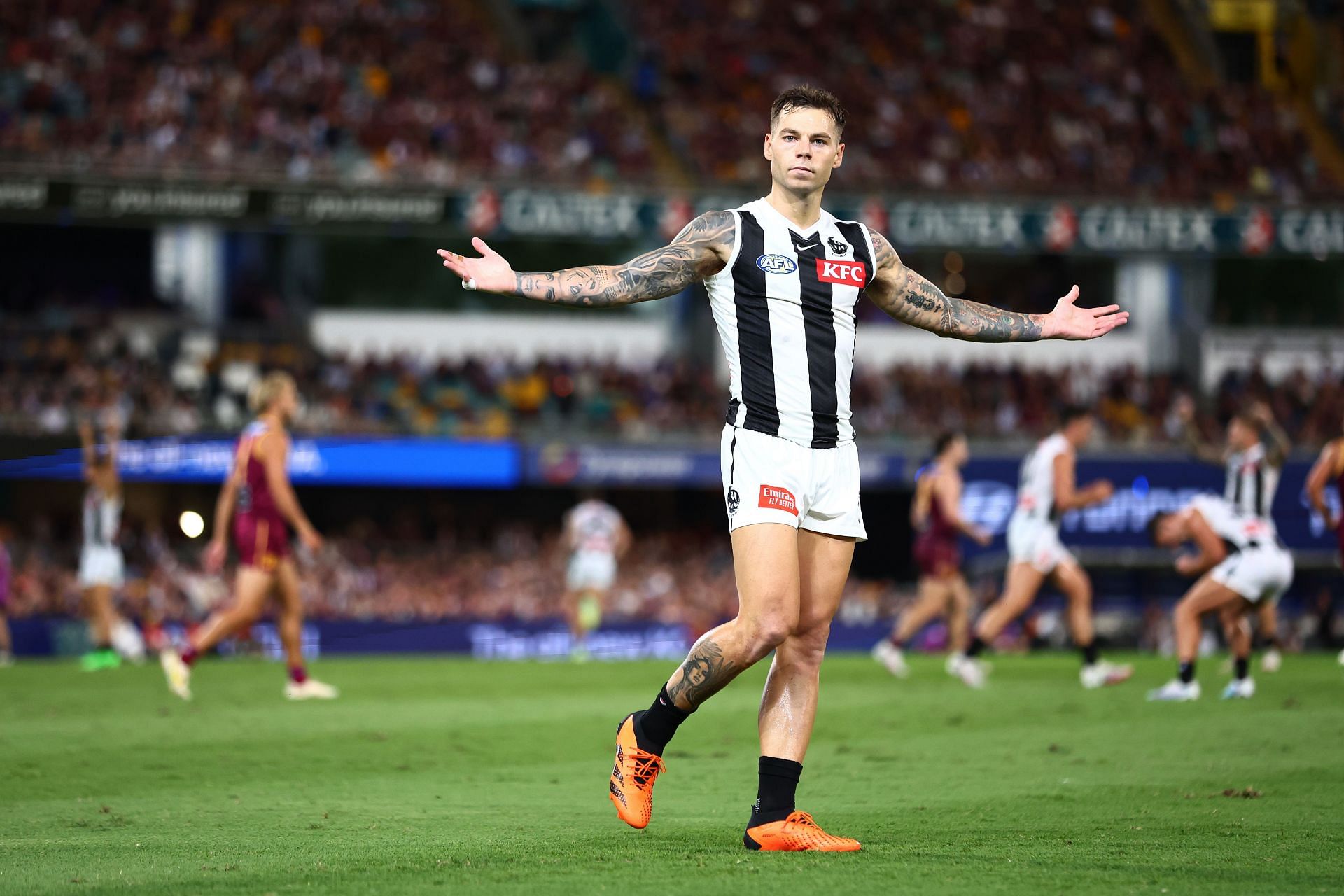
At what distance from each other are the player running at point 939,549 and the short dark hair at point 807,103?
10044mm

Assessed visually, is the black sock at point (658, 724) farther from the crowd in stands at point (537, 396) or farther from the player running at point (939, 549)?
the crowd in stands at point (537, 396)

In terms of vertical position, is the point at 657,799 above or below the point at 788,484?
below

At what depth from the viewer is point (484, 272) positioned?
212 inches

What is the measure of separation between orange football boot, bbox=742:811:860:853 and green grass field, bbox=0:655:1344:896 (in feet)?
0.24

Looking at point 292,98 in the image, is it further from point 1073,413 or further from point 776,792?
point 776,792

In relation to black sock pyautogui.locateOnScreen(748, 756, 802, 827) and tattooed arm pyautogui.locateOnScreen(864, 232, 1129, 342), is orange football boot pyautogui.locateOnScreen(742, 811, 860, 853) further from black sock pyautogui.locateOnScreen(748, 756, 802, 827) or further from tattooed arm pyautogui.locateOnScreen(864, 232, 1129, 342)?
tattooed arm pyautogui.locateOnScreen(864, 232, 1129, 342)

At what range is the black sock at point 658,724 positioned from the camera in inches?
225

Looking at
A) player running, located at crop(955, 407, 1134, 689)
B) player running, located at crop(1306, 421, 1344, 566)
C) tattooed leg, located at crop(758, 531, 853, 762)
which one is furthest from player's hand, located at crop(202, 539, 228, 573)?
player running, located at crop(1306, 421, 1344, 566)

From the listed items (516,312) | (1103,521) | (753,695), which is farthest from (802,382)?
(516,312)

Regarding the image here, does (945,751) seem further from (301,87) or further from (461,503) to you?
(301,87)

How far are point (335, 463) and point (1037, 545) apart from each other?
14851 millimetres

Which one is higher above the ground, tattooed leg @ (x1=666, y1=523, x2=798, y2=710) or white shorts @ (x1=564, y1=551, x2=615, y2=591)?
tattooed leg @ (x1=666, y1=523, x2=798, y2=710)

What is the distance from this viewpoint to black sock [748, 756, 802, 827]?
219 inches

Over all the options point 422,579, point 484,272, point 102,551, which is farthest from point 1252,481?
point 422,579
